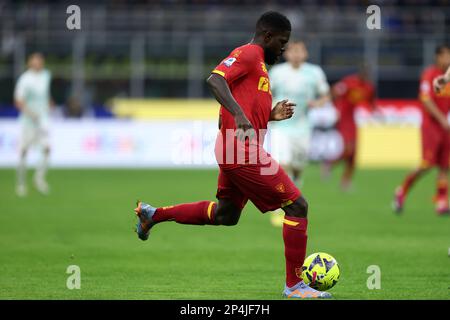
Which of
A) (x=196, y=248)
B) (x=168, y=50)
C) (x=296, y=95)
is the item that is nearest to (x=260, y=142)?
(x=196, y=248)

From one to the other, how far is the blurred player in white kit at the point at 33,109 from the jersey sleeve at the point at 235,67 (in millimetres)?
11896

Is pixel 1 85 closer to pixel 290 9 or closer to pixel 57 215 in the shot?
pixel 290 9

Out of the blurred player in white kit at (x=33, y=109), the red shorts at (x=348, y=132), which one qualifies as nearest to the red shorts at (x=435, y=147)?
the red shorts at (x=348, y=132)

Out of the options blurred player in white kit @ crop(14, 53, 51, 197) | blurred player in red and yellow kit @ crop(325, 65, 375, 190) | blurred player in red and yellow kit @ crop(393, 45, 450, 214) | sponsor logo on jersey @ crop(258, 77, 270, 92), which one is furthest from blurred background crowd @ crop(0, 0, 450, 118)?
sponsor logo on jersey @ crop(258, 77, 270, 92)

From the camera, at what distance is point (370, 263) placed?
33.9 feet

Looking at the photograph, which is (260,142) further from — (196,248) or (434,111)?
(434,111)

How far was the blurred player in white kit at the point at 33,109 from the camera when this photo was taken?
63.8 ft

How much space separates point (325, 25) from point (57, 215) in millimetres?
19317

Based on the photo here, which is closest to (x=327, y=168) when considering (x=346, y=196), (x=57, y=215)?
(x=346, y=196)

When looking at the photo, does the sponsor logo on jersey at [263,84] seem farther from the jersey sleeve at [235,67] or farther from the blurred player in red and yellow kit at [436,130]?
the blurred player in red and yellow kit at [436,130]

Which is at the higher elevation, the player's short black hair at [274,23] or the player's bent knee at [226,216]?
the player's short black hair at [274,23]

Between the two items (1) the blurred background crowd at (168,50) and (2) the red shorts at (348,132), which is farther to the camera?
(1) the blurred background crowd at (168,50)

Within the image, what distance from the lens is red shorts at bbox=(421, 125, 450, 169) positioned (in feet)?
50.8

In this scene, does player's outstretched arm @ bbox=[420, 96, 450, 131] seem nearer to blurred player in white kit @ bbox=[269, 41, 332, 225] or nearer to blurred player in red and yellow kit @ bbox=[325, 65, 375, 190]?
blurred player in white kit @ bbox=[269, 41, 332, 225]
